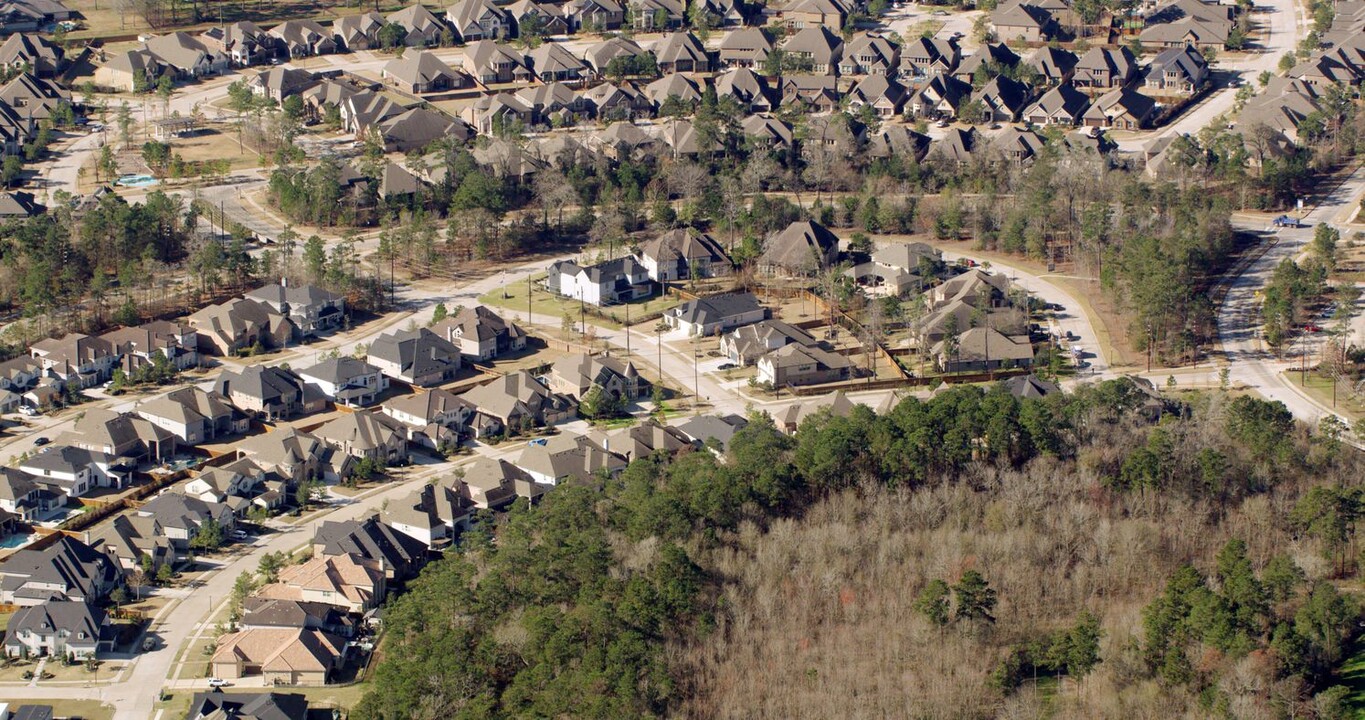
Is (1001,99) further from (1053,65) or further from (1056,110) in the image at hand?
(1053,65)

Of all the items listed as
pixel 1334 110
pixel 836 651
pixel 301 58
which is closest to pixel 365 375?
pixel 836 651

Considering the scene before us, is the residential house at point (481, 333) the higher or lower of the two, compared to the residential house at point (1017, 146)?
lower

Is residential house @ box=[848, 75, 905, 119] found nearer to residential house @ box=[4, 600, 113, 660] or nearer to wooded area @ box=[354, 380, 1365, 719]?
wooded area @ box=[354, 380, 1365, 719]

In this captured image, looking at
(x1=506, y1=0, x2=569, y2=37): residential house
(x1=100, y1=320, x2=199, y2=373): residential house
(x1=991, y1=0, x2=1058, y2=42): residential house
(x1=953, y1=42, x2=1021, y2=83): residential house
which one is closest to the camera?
(x1=100, y1=320, x2=199, y2=373): residential house

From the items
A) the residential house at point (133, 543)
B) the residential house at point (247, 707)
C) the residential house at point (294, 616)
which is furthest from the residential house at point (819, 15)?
the residential house at point (247, 707)

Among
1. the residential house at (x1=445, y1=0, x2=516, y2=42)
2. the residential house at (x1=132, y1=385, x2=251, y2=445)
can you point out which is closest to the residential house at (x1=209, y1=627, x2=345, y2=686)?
the residential house at (x1=132, y1=385, x2=251, y2=445)

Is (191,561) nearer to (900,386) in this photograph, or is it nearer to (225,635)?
(225,635)

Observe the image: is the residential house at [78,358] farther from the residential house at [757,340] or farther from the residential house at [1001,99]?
the residential house at [1001,99]
